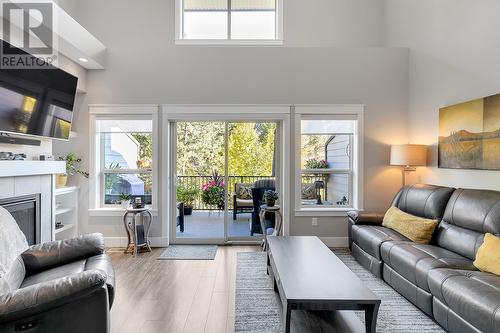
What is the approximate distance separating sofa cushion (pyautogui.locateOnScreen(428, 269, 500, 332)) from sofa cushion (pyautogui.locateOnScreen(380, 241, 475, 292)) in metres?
0.13

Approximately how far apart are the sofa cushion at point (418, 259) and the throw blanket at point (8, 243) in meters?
3.13

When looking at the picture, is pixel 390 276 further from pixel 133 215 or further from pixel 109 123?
pixel 109 123

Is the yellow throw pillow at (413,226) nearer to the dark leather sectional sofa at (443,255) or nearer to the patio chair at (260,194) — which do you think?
the dark leather sectional sofa at (443,255)

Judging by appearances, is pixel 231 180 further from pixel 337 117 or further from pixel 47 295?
pixel 47 295

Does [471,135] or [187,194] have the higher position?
[471,135]

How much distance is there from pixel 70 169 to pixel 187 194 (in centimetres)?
178

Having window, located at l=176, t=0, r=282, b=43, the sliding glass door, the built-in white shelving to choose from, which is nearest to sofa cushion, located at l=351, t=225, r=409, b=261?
the sliding glass door

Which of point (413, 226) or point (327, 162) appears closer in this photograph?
point (413, 226)

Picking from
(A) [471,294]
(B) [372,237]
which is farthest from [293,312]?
(B) [372,237]

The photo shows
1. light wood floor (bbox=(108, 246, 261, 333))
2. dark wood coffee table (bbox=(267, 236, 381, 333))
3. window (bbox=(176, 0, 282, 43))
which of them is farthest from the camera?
window (bbox=(176, 0, 282, 43))

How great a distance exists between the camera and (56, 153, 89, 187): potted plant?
436 cm

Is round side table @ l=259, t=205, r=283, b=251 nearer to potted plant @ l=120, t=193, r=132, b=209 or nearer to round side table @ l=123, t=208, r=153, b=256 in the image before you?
round side table @ l=123, t=208, r=153, b=256

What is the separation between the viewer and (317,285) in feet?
7.13

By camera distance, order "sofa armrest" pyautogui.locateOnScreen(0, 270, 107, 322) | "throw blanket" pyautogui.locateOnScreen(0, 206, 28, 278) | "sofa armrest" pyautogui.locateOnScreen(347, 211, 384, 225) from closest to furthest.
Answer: "sofa armrest" pyautogui.locateOnScreen(0, 270, 107, 322) < "throw blanket" pyautogui.locateOnScreen(0, 206, 28, 278) < "sofa armrest" pyautogui.locateOnScreen(347, 211, 384, 225)
